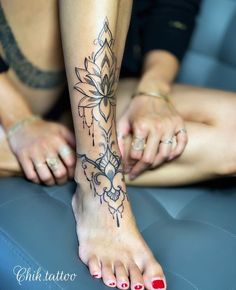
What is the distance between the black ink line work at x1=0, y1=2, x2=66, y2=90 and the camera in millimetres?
858

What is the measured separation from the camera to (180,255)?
0.69m

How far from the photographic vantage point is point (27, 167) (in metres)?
0.81

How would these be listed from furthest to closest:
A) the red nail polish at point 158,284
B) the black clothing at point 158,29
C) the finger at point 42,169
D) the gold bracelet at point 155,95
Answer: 1. the black clothing at point 158,29
2. the gold bracelet at point 155,95
3. the finger at point 42,169
4. the red nail polish at point 158,284

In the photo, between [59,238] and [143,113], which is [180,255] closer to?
[59,238]

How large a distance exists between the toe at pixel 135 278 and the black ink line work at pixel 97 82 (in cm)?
22

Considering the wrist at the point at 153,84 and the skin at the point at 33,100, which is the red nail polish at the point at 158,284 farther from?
the wrist at the point at 153,84

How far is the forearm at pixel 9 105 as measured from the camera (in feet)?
2.87

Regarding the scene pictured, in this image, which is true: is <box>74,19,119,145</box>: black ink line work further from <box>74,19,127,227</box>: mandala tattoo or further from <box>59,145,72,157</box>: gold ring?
<box>59,145,72,157</box>: gold ring

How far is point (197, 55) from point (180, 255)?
607 millimetres

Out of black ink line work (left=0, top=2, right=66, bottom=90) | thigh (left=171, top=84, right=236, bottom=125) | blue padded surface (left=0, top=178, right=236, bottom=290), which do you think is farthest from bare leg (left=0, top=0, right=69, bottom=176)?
thigh (left=171, top=84, right=236, bottom=125)

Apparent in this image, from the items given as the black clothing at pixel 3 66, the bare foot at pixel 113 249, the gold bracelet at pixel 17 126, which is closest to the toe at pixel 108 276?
the bare foot at pixel 113 249

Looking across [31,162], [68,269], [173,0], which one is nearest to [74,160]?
[31,162]

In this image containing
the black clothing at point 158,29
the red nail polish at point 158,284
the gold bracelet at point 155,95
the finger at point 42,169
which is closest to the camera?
the red nail polish at point 158,284

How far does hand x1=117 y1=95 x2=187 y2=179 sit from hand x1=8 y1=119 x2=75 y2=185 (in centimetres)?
10
